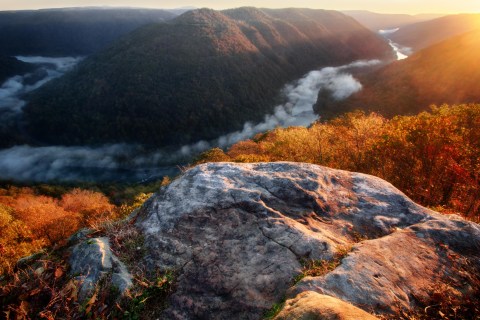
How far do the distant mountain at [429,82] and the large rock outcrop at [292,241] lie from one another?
13060 centimetres

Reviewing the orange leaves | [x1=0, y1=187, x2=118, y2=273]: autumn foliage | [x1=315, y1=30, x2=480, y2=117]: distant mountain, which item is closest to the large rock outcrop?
the orange leaves

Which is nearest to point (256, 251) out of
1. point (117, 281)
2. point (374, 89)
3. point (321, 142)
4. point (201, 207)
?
point (201, 207)

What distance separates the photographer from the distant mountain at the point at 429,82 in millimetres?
128250

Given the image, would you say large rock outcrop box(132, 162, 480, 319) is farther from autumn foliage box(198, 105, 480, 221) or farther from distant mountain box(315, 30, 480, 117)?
distant mountain box(315, 30, 480, 117)

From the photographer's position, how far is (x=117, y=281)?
30.4 ft

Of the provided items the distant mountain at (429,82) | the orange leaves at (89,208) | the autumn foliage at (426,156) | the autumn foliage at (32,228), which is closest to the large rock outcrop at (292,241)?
the orange leaves at (89,208)

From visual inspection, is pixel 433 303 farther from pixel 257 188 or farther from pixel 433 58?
pixel 433 58

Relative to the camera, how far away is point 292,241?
33.5 ft

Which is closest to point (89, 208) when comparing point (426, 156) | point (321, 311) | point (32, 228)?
point (32, 228)

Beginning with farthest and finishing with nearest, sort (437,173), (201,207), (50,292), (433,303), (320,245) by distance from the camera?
(437,173) < (201,207) < (320,245) < (50,292) < (433,303)

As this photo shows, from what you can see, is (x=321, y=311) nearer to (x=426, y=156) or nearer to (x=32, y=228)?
(x=426, y=156)

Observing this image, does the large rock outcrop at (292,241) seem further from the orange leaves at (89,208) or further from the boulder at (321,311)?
the orange leaves at (89,208)

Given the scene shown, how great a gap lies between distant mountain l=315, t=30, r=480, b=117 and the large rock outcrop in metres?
131

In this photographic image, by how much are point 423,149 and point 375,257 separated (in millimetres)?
20882
